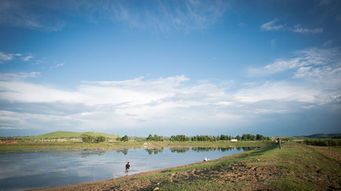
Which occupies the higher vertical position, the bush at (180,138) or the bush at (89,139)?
the bush at (89,139)

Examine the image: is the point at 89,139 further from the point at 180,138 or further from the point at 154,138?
the point at 180,138

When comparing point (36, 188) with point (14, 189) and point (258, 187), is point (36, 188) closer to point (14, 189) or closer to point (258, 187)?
point (14, 189)

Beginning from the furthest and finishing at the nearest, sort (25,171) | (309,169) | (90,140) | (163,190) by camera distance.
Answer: (90,140) < (25,171) < (309,169) < (163,190)

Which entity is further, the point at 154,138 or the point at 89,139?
the point at 154,138

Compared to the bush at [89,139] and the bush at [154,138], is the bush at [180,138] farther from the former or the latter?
the bush at [89,139]

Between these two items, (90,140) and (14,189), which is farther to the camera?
(90,140)

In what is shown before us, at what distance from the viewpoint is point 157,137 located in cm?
17975

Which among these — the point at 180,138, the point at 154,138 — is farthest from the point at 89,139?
the point at 180,138

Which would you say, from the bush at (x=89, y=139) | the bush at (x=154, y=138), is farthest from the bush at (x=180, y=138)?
the bush at (x=89, y=139)

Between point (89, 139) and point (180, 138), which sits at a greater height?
point (89, 139)

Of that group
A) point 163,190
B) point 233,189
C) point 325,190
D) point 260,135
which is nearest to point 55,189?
point 163,190

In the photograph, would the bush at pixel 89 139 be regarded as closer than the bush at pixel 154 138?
Yes

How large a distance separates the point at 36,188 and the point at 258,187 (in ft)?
83.4

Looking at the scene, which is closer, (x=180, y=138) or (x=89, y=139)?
(x=89, y=139)
